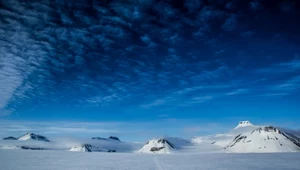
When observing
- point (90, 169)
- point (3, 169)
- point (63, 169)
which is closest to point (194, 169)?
point (90, 169)

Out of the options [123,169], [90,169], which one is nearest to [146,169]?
[123,169]

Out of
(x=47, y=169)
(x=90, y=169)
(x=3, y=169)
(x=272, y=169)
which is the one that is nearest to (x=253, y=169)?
(x=272, y=169)

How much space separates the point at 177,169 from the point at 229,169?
17.7ft

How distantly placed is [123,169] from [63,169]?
636 centimetres

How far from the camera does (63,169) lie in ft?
79.6

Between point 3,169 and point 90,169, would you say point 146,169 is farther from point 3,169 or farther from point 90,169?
point 3,169

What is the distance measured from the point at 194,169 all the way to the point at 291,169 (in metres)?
9.90

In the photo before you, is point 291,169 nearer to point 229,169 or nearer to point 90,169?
point 229,169

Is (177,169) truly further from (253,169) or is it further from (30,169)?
(30,169)

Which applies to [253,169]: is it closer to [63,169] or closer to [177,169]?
[177,169]

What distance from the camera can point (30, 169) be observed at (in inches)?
949

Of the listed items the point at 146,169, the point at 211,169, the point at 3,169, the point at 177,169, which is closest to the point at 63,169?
the point at 3,169

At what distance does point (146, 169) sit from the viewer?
24.3 m

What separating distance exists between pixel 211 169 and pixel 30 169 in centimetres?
1914
